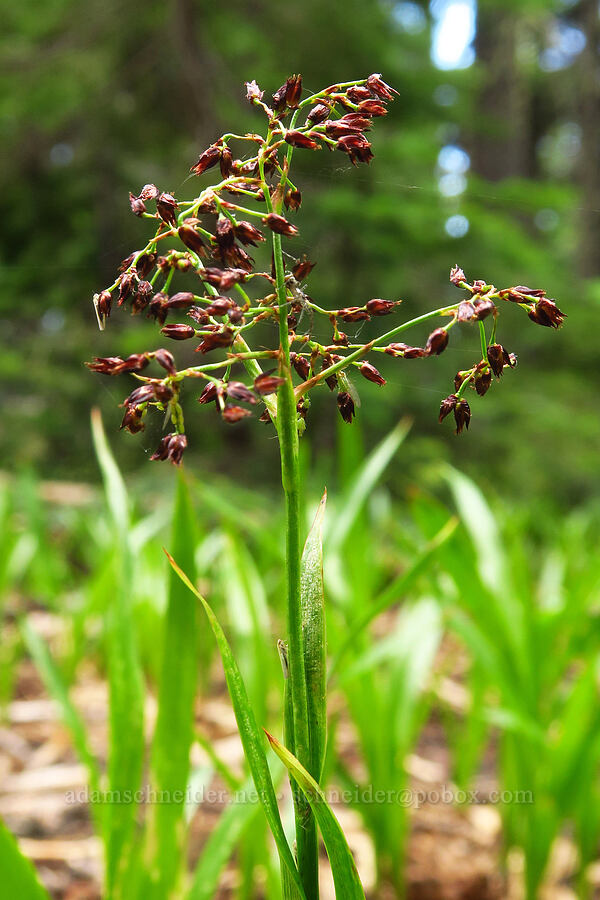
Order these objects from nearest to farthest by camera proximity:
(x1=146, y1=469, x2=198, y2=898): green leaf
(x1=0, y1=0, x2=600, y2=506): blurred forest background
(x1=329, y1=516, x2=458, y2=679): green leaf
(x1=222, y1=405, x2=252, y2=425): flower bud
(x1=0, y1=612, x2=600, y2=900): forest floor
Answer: (x1=222, y1=405, x2=252, y2=425): flower bud < (x1=146, y1=469, x2=198, y2=898): green leaf < (x1=329, y1=516, x2=458, y2=679): green leaf < (x1=0, y1=612, x2=600, y2=900): forest floor < (x1=0, y1=0, x2=600, y2=506): blurred forest background

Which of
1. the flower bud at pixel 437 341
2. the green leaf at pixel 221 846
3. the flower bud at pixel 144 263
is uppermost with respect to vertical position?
the flower bud at pixel 144 263

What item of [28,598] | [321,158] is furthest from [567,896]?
[28,598]

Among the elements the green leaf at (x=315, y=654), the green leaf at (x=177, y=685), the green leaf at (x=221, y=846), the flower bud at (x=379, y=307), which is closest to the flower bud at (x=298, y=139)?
the flower bud at (x=379, y=307)

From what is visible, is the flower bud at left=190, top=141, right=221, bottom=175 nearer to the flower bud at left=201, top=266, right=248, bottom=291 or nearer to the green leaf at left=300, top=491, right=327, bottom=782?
the flower bud at left=201, top=266, right=248, bottom=291

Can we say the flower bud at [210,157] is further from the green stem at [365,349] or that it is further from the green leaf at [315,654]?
the green leaf at [315,654]

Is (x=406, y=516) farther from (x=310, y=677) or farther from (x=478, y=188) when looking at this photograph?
(x=310, y=677)

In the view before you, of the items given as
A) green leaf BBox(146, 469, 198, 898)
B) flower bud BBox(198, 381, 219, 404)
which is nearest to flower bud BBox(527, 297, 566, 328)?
flower bud BBox(198, 381, 219, 404)
